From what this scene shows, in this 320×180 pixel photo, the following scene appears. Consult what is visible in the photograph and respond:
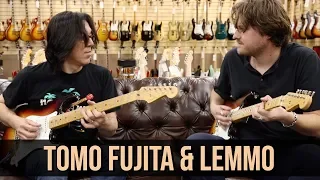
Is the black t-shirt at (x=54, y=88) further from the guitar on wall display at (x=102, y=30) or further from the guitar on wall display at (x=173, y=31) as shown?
the guitar on wall display at (x=173, y=31)

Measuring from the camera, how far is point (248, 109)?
1660 millimetres

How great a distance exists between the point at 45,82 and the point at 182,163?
2.59 feet

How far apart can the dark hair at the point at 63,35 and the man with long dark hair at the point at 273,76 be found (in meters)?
0.75

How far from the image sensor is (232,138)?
1844mm

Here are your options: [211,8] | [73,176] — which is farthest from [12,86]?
[211,8]

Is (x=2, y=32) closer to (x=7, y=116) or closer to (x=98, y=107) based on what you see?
(x=7, y=116)

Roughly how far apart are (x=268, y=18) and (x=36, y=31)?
13.5ft

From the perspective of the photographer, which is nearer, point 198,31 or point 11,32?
point 11,32

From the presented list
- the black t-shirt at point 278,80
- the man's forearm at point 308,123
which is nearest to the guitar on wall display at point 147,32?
the black t-shirt at point 278,80

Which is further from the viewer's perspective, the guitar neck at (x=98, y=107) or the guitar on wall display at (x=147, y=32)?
the guitar on wall display at (x=147, y=32)

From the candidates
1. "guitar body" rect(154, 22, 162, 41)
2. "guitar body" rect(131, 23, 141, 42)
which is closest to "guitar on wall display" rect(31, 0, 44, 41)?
"guitar body" rect(131, 23, 141, 42)

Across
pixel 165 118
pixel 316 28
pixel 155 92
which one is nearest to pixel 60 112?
pixel 155 92

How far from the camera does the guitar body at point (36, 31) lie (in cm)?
513

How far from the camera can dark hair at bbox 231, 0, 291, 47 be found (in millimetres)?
1671
